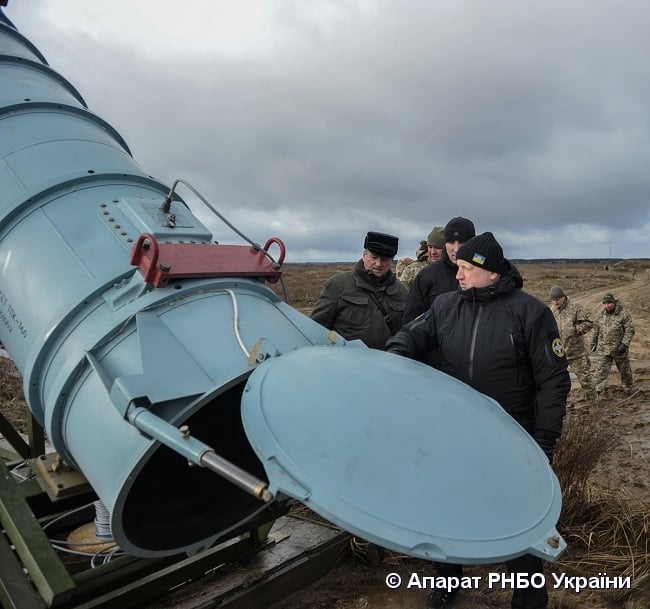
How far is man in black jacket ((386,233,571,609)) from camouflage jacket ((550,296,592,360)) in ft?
19.2

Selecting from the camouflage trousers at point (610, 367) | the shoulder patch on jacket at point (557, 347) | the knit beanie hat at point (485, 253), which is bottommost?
the camouflage trousers at point (610, 367)

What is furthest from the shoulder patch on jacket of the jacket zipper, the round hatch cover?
the round hatch cover

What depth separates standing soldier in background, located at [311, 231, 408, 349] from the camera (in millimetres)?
3951

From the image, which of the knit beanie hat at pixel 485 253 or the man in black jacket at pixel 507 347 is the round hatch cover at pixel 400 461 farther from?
the knit beanie hat at pixel 485 253

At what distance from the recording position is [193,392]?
1.84 meters

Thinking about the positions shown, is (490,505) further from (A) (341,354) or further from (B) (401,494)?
(A) (341,354)

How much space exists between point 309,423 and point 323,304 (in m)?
2.40

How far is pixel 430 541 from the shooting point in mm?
1380

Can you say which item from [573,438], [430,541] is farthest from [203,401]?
[573,438]

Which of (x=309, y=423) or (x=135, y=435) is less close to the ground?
(x=309, y=423)

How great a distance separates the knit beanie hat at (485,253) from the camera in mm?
2746

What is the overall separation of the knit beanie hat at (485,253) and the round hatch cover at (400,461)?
1.07 metres

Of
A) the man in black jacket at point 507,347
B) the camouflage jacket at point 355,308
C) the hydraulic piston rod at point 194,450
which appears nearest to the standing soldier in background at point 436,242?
the camouflage jacket at point 355,308

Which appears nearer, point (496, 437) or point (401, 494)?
point (401, 494)
